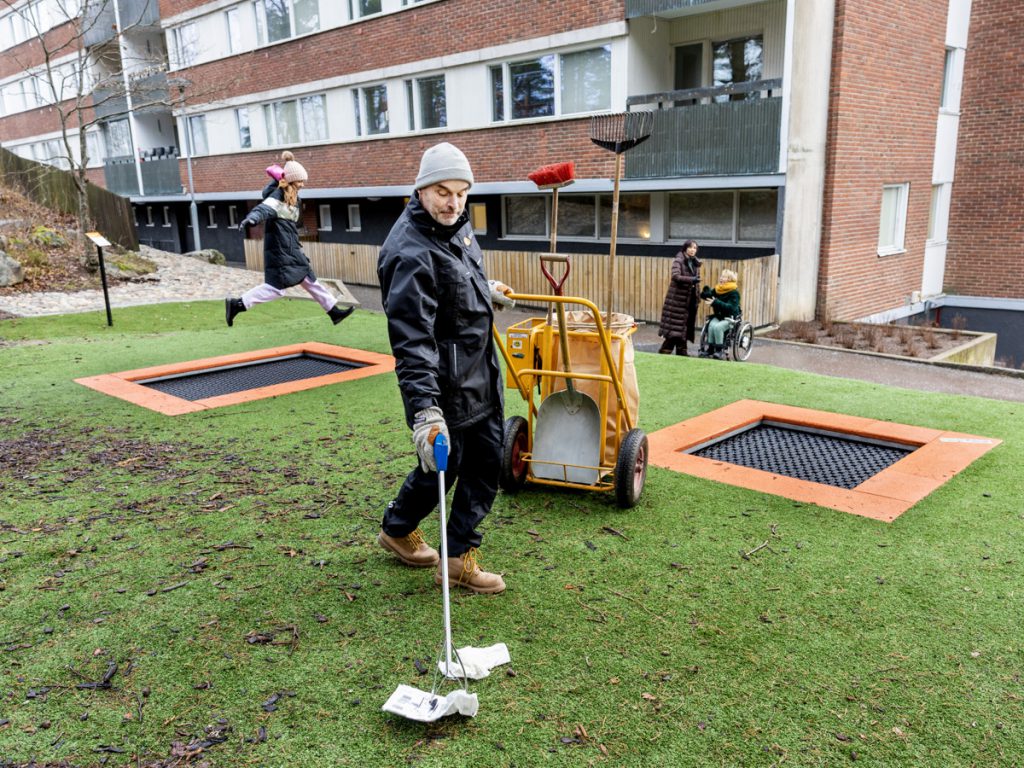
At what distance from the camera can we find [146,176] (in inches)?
1238

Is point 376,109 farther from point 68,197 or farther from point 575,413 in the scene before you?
point 575,413

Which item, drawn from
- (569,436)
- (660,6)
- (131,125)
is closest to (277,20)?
(131,125)

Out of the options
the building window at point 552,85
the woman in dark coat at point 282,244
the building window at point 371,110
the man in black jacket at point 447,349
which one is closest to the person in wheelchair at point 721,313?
the woman in dark coat at point 282,244

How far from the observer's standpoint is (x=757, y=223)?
16.0 meters

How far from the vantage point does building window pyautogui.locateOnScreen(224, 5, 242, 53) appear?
26169mm

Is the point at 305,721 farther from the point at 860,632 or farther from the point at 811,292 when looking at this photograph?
the point at 811,292

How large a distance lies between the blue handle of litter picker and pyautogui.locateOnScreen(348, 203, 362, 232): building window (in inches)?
921

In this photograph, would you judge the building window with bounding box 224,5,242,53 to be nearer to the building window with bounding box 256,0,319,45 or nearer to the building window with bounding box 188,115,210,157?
the building window with bounding box 256,0,319,45

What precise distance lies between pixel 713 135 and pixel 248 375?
9713 mm

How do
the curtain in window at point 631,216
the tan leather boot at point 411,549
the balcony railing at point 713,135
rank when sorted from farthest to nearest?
1. the curtain in window at point 631,216
2. the balcony railing at point 713,135
3. the tan leather boot at point 411,549

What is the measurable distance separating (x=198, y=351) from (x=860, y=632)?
8.93 m

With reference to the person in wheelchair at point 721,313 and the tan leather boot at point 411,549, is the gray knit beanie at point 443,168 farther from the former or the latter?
the person in wheelchair at point 721,313

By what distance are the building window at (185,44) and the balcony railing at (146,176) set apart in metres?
3.50

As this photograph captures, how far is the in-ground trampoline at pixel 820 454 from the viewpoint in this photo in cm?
520
